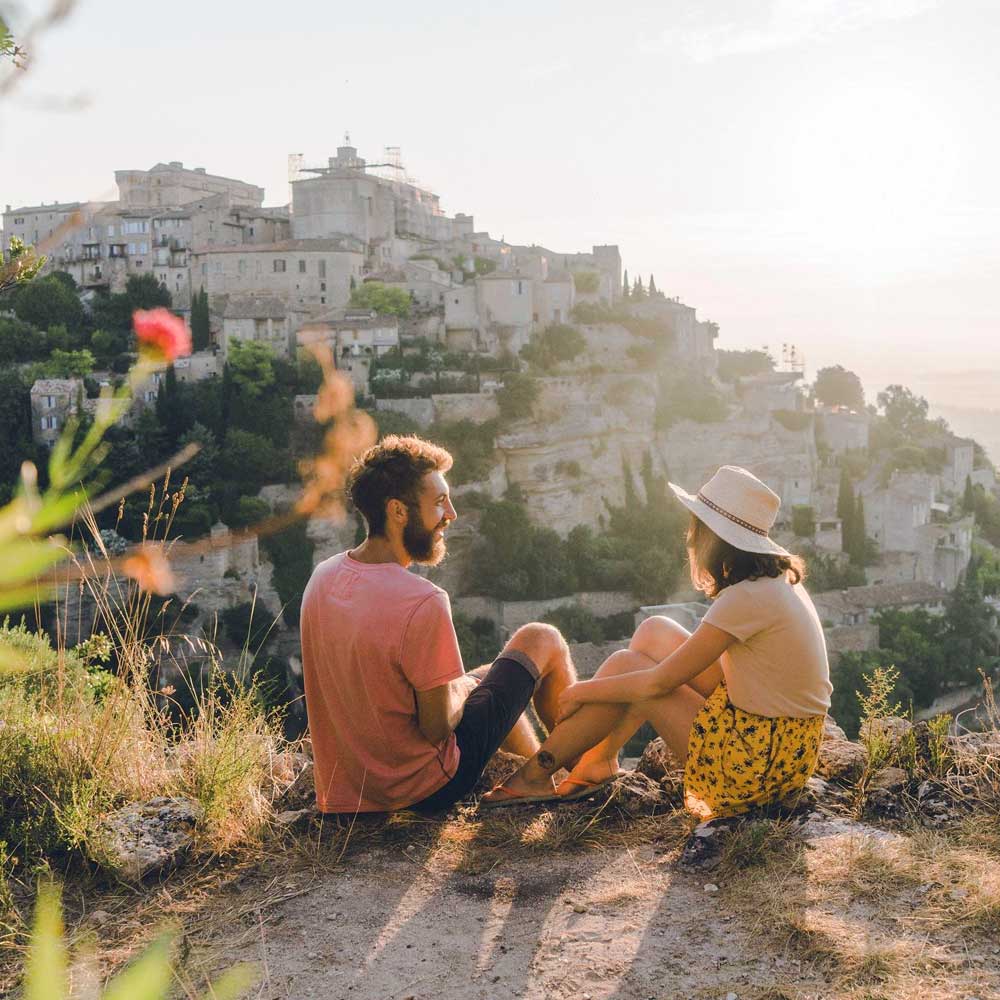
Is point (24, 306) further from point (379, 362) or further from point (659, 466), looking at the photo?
point (659, 466)

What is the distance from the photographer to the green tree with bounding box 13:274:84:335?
32.6 m

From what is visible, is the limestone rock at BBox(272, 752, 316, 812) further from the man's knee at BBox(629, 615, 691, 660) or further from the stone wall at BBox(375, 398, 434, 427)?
the stone wall at BBox(375, 398, 434, 427)

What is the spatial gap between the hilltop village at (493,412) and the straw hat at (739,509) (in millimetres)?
20012

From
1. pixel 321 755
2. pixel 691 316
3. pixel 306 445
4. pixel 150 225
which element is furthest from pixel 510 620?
pixel 321 755

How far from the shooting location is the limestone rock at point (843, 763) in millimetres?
3375

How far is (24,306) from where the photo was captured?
32.6 metres

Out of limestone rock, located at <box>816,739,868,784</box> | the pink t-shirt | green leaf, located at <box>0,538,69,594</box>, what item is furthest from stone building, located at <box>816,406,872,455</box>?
green leaf, located at <box>0,538,69,594</box>

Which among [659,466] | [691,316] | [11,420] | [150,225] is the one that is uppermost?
[150,225]

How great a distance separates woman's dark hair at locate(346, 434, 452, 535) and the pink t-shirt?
159 millimetres

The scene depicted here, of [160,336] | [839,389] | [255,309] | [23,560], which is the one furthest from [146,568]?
[839,389]

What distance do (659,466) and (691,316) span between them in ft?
26.0

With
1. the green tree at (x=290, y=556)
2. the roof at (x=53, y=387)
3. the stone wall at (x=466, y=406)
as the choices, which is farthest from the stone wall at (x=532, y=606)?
the roof at (x=53, y=387)

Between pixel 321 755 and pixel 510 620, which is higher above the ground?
pixel 321 755

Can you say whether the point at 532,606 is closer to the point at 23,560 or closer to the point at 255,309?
the point at 255,309
